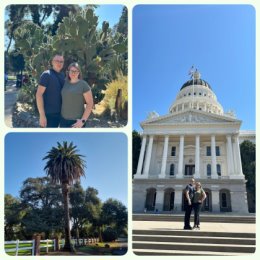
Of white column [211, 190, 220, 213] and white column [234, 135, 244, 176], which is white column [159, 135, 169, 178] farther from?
white column [234, 135, 244, 176]

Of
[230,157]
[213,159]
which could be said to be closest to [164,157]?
[213,159]

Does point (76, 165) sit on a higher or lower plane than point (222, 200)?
higher

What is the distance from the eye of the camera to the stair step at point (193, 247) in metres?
3.96

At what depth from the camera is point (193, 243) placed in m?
4.11

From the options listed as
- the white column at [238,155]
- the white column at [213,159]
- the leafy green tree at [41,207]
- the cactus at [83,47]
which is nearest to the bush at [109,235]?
the leafy green tree at [41,207]

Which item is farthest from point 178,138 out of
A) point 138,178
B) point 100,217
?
point 100,217

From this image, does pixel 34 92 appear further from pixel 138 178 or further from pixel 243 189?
pixel 243 189

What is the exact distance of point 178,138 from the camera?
18219 mm

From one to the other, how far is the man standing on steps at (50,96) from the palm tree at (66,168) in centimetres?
33

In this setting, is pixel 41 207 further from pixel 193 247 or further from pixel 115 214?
pixel 193 247

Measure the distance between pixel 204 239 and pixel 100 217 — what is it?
1.35 metres

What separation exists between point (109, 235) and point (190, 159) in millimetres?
15286

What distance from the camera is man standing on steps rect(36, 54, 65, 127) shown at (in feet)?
13.4

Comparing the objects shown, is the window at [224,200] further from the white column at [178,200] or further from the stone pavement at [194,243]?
the stone pavement at [194,243]
